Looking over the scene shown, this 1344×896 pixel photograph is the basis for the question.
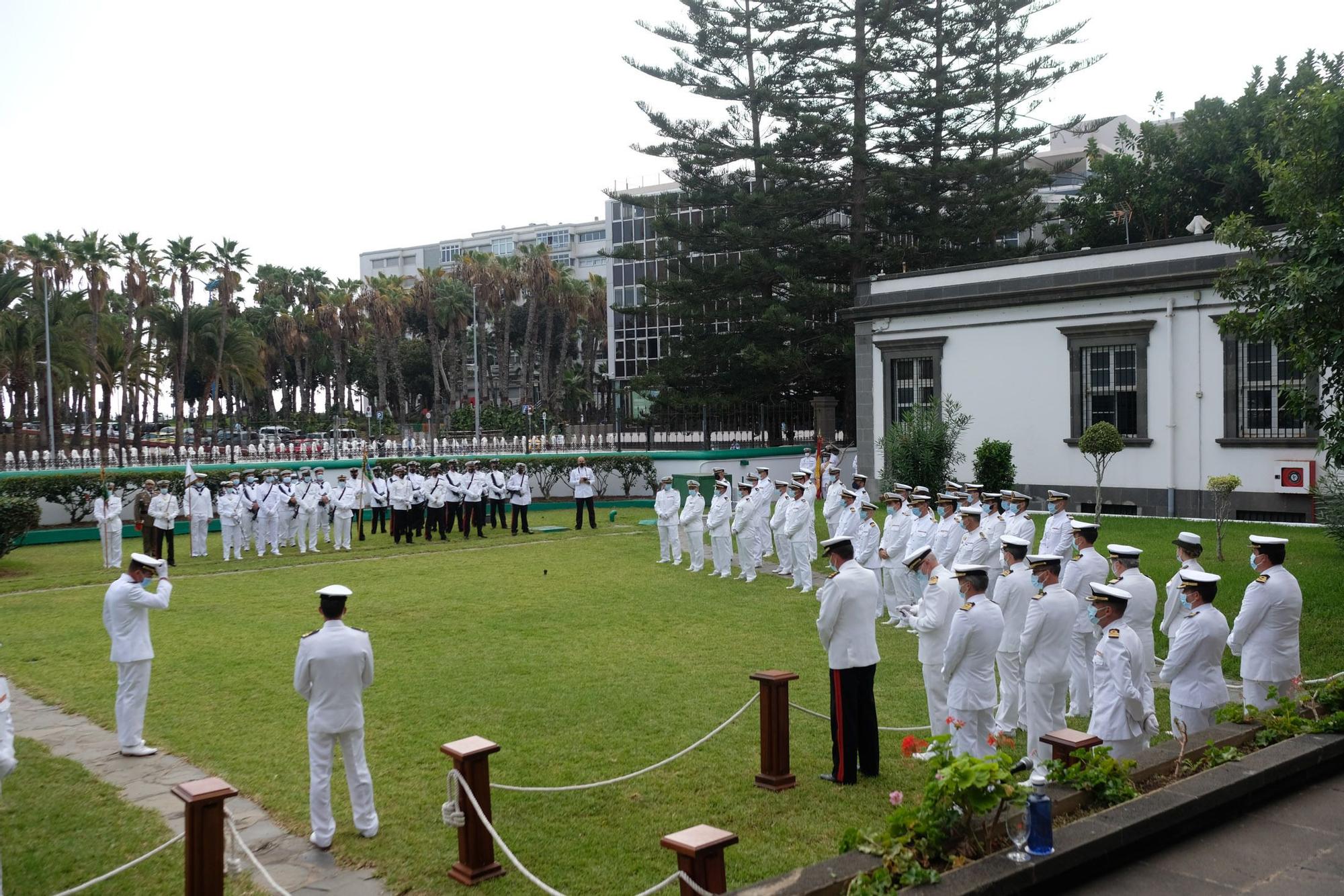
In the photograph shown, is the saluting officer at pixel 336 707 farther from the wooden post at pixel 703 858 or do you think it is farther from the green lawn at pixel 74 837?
the wooden post at pixel 703 858

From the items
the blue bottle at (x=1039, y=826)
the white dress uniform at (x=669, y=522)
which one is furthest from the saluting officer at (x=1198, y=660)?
the white dress uniform at (x=669, y=522)

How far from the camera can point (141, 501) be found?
20766 millimetres

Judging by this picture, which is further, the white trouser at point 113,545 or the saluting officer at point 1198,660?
the white trouser at point 113,545

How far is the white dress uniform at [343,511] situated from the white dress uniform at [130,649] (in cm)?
1403

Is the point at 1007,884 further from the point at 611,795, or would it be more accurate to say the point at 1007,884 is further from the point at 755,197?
the point at 755,197

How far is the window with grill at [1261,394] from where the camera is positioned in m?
21.1

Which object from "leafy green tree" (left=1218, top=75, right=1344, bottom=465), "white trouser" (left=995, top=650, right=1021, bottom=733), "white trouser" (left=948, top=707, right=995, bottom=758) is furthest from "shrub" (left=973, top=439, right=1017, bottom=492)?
"white trouser" (left=948, top=707, right=995, bottom=758)

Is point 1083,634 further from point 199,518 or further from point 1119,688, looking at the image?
point 199,518

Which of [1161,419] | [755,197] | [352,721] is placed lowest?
[352,721]

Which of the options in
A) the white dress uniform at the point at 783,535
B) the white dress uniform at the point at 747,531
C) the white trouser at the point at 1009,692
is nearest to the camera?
the white trouser at the point at 1009,692

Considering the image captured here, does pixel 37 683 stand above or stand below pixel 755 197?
below

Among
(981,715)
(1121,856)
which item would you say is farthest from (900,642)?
(1121,856)

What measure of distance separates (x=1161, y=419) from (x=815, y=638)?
44.4ft

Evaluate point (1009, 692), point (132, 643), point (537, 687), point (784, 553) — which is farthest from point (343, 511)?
point (1009, 692)
